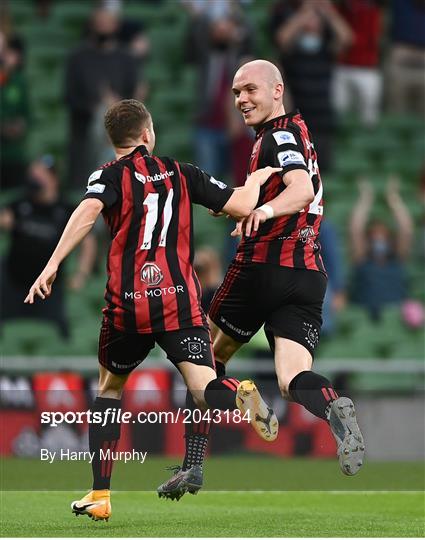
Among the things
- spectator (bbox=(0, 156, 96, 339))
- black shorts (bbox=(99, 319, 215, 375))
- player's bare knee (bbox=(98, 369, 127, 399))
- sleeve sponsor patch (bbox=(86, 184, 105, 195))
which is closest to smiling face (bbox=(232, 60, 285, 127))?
sleeve sponsor patch (bbox=(86, 184, 105, 195))

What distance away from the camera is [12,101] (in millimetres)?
14766

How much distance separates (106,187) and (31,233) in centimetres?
633

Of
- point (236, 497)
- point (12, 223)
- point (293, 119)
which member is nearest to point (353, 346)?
point (12, 223)

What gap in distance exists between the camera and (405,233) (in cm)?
1517

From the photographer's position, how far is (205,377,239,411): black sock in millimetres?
7113

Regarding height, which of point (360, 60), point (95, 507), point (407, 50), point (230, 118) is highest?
point (407, 50)

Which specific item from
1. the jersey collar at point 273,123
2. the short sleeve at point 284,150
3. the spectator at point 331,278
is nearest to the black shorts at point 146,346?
the short sleeve at point 284,150

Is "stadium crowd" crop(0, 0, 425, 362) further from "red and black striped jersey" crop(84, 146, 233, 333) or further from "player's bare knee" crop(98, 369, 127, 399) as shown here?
"red and black striped jersey" crop(84, 146, 233, 333)

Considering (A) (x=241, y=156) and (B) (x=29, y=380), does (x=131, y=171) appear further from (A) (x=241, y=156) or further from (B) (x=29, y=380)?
(A) (x=241, y=156)

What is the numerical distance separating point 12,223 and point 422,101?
540cm

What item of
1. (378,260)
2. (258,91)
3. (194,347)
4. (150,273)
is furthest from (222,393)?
(378,260)

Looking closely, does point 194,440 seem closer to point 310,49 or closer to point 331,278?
point 331,278

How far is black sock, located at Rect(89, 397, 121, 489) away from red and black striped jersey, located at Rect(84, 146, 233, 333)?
1.63ft

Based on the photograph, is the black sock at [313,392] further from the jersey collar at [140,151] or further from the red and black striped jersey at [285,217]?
the jersey collar at [140,151]
